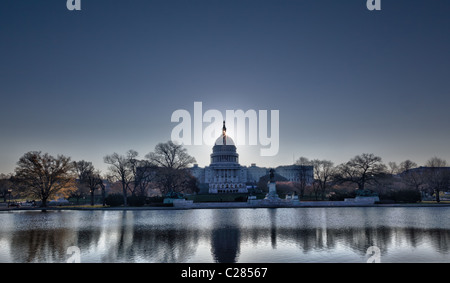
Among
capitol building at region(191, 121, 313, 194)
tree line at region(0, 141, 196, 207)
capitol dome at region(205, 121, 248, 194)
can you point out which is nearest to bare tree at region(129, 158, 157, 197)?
tree line at region(0, 141, 196, 207)

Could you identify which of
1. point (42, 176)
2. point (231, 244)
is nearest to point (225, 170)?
point (42, 176)

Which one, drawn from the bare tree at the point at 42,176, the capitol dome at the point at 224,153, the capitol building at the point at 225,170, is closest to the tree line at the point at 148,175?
the bare tree at the point at 42,176

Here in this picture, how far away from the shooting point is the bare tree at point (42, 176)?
58.0m

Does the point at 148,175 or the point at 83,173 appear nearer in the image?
the point at 148,175

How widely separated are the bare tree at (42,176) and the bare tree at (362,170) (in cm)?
5906

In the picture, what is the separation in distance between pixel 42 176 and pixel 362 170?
69.5 meters

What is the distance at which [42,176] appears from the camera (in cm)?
5900

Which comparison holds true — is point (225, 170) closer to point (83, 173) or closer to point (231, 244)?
point (83, 173)

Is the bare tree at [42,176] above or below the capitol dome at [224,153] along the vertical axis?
below

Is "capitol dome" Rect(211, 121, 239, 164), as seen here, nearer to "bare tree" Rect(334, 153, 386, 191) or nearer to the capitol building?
the capitol building

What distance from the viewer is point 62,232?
2553cm

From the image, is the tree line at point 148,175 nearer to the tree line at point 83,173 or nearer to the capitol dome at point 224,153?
the tree line at point 83,173
